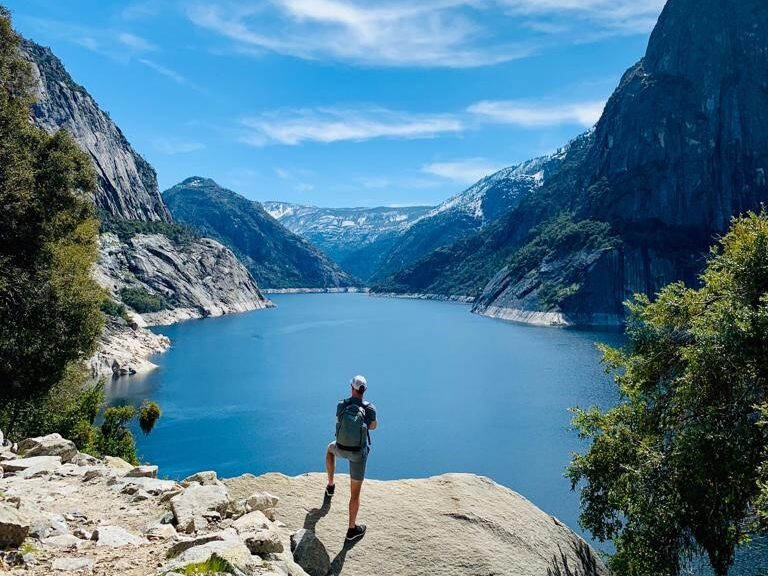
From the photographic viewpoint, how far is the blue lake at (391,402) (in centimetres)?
6288

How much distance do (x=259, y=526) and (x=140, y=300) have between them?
19213cm

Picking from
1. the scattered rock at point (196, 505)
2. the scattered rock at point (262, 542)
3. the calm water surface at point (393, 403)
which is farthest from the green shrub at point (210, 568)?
the calm water surface at point (393, 403)

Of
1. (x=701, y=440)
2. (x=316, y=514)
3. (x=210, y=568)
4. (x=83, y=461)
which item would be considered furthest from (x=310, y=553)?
(x=701, y=440)

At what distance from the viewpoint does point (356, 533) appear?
1348 cm

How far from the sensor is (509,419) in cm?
8175

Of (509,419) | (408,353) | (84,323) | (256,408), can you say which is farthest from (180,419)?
(408,353)

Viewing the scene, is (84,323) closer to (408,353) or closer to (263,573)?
(263,573)

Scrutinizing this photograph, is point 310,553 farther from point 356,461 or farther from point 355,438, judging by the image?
point 355,438

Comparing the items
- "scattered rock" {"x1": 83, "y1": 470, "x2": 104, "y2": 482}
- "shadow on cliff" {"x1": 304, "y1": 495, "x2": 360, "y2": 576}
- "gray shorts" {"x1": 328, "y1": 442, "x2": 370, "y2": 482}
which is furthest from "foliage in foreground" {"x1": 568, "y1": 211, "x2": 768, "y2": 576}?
"scattered rock" {"x1": 83, "y1": 470, "x2": 104, "y2": 482}

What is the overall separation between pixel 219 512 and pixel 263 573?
325 centimetres

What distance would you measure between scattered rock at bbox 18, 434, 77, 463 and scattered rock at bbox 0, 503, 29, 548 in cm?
939

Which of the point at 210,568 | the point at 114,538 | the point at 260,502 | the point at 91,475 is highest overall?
the point at 210,568

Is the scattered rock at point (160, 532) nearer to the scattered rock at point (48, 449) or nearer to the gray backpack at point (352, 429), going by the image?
the gray backpack at point (352, 429)

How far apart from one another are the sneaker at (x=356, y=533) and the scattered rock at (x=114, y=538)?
4.40m
